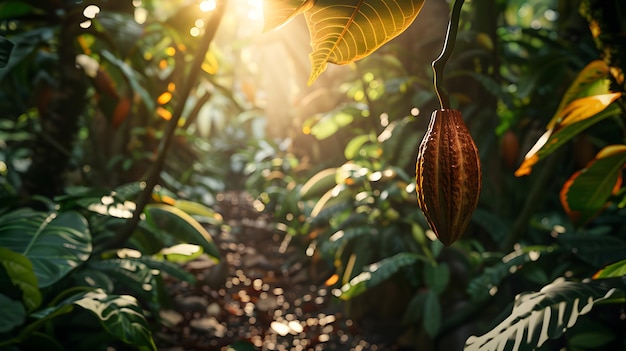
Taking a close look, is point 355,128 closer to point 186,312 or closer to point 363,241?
point 363,241

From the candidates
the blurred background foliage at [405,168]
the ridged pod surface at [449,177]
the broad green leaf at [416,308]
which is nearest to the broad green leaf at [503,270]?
the blurred background foliage at [405,168]

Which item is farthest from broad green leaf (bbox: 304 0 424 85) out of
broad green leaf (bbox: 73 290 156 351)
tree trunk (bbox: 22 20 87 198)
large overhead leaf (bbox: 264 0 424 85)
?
tree trunk (bbox: 22 20 87 198)

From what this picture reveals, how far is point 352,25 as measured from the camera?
54 cm

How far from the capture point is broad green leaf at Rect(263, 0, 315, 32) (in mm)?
517

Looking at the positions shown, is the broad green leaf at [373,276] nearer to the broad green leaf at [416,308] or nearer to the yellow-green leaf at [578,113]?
the broad green leaf at [416,308]

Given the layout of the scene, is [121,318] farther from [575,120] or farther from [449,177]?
[575,120]

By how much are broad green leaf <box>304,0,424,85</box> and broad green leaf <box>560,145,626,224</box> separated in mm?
637

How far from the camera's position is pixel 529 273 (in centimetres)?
140

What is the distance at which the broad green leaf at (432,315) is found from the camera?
5.07ft

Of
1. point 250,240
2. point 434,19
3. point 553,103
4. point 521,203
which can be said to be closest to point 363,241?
point 521,203

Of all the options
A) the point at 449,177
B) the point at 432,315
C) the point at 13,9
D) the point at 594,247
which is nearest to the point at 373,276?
the point at 432,315

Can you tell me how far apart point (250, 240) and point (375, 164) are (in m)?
1.40

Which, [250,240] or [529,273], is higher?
[529,273]

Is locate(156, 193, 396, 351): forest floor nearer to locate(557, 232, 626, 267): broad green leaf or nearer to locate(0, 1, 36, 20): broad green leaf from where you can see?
locate(557, 232, 626, 267): broad green leaf
